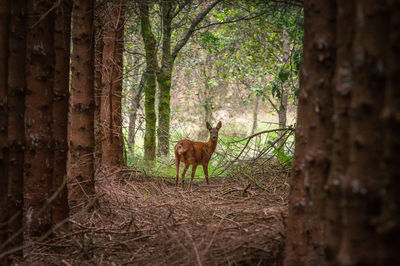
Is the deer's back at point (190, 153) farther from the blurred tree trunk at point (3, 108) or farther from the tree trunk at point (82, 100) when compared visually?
the blurred tree trunk at point (3, 108)

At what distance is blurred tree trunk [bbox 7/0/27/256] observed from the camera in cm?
282

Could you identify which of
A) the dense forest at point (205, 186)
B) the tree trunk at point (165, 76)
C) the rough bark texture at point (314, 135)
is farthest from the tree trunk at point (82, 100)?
the tree trunk at point (165, 76)

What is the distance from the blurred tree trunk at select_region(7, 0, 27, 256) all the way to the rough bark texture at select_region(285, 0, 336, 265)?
82.5 inches

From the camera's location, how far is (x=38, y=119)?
357 centimetres

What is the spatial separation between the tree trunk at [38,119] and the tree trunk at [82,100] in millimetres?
1075

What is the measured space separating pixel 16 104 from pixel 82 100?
1.96 m

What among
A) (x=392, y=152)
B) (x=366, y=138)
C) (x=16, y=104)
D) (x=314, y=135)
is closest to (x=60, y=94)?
(x=16, y=104)

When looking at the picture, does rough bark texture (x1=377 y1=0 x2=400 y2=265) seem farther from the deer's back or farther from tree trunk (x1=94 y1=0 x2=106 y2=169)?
the deer's back

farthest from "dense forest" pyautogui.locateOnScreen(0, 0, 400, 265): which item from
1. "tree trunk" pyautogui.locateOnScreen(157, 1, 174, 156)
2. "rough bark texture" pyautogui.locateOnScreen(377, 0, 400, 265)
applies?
"tree trunk" pyautogui.locateOnScreen(157, 1, 174, 156)

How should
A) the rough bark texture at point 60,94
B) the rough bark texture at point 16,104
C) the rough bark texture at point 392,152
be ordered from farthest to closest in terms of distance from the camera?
1. the rough bark texture at point 60,94
2. the rough bark texture at point 16,104
3. the rough bark texture at point 392,152

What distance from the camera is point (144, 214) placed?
184 inches

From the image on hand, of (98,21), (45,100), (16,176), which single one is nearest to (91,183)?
(45,100)

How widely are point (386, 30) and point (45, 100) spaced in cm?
307

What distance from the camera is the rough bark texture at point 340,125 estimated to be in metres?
1.68
